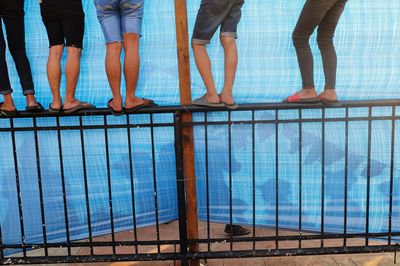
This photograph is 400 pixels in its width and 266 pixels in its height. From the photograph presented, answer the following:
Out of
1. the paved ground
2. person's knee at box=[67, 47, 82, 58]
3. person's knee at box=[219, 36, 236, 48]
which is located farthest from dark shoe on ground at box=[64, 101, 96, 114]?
the paved ground

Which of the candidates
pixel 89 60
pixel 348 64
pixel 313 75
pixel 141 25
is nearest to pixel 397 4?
pixel 348 64

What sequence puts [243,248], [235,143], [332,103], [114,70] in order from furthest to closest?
[243,248] → [235,143] → [114,70] → [332,103]

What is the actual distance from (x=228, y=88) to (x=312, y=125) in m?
0.94

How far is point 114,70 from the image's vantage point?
3609 millimetres

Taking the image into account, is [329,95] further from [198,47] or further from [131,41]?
[131,41]

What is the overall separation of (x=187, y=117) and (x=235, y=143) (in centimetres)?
67

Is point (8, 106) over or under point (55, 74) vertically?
under

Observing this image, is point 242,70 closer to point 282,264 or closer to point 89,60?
point 89,60

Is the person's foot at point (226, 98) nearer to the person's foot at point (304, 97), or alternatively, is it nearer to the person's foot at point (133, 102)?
the person's foot at point (304, 97)

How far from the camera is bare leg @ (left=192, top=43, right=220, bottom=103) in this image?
11.9 ft

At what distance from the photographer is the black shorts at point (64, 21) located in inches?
142

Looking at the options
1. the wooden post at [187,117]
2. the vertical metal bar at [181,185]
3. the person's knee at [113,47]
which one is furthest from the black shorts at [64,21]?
the vertical metal bar at [181,185]

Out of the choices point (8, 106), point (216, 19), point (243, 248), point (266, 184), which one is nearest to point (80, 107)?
point (8, 106)

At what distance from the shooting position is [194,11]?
12.7 feet
